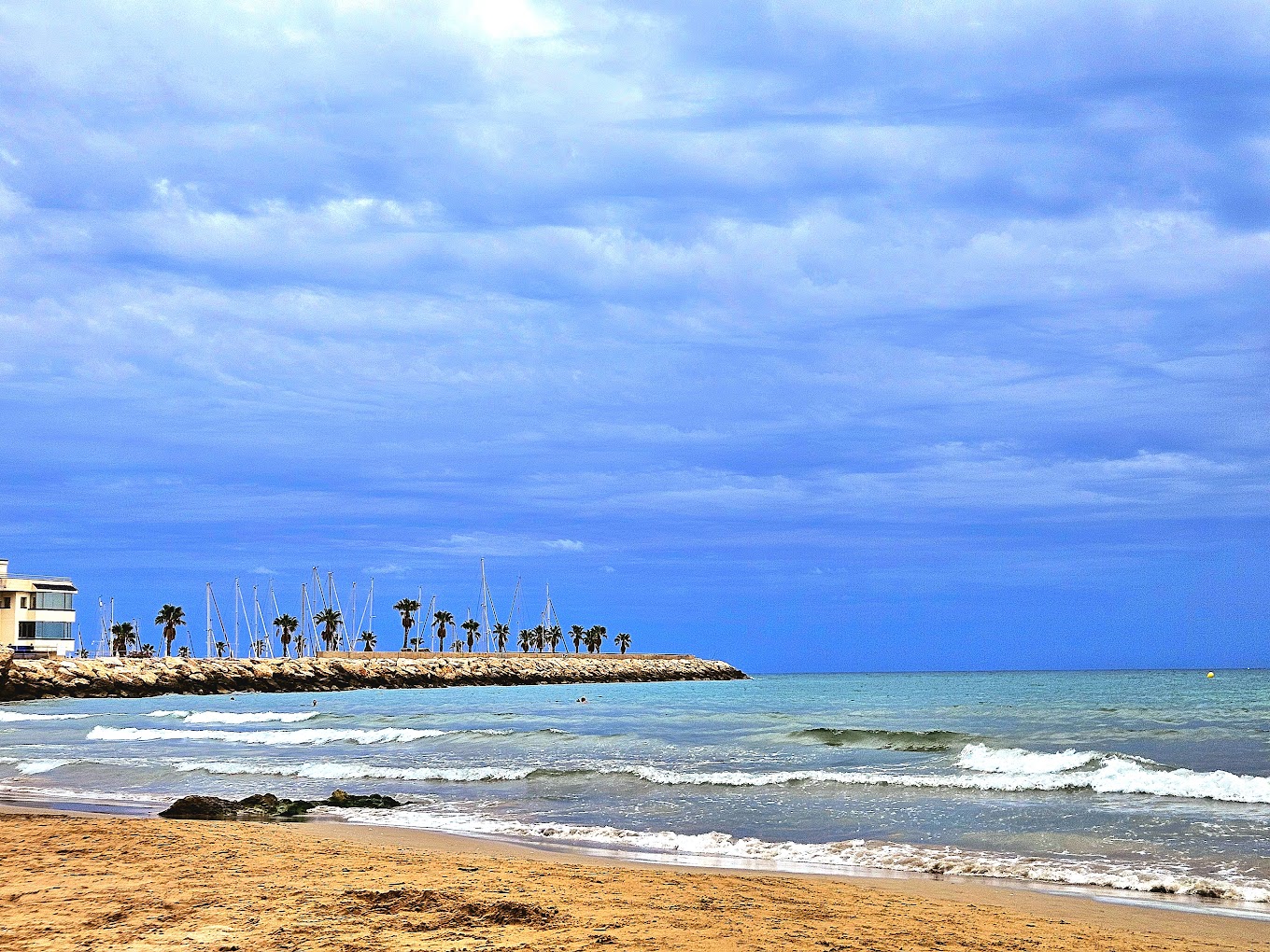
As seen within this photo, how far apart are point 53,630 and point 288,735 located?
7122 cm

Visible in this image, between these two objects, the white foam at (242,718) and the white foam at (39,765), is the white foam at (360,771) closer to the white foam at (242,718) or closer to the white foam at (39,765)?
the white foam at (39,765)

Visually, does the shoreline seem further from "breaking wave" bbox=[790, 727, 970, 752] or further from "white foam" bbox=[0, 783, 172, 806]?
"breaking wave" bbox=[790, 727, 970, 752]

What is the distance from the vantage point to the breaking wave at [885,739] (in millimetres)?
26953

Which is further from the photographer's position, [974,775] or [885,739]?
[885,739]

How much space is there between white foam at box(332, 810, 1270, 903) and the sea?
4 cm

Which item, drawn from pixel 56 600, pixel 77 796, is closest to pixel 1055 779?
pixel 77 796

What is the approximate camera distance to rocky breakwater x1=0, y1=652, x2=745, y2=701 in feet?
257

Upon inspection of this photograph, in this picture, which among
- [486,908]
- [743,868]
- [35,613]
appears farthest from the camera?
[35,613]

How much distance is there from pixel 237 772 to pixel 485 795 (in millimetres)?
7110

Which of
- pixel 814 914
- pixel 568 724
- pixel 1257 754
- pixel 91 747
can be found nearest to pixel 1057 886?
pixel 814 914

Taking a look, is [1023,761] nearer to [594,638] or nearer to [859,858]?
[859,858]

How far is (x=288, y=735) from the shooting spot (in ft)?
109

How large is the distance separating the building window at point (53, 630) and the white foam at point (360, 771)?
77384 mm

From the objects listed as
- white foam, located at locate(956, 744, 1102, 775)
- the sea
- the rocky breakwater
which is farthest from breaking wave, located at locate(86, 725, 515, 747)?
the rocky breakwater
